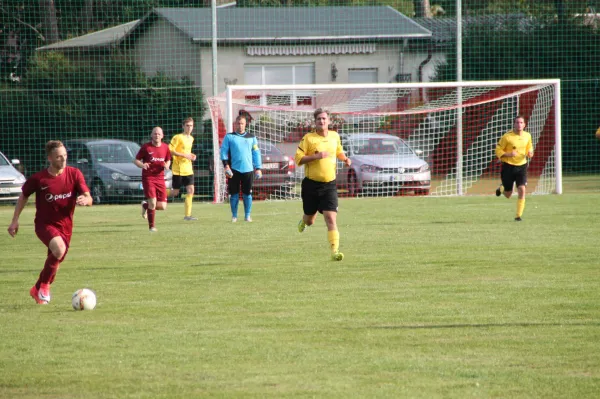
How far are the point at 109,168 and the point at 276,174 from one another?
4.24 m

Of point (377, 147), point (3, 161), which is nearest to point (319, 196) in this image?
point (377, 147)

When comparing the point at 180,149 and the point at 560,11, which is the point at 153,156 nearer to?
the point at 180,149

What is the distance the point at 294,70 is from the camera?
32.5m

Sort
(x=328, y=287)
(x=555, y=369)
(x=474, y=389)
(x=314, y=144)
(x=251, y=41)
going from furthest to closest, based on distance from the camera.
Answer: (x=251, y=41), (x=314, y=144), (x=328, y=287), (x=555, y=369), (x=474, y=389)

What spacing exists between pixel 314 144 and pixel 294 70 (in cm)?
2070

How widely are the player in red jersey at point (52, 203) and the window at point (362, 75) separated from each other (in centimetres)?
2448

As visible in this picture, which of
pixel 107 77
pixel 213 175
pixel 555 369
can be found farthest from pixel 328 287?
pixel 107 77

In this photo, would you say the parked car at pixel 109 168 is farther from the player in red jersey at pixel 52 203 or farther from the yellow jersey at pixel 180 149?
the player in red jersey at pixel 52 203

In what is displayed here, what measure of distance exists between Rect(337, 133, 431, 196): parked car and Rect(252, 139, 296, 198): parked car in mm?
1357

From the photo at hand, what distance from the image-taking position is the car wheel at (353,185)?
24344 mm

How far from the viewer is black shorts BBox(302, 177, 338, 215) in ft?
39.4

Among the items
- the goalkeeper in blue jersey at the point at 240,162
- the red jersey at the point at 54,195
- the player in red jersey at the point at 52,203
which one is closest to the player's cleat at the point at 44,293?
the player in red jersey at the point at 52,203

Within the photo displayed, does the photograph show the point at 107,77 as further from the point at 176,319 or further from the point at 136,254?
the point at 176,319

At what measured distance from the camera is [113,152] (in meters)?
24.6
